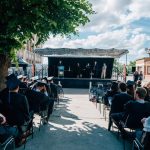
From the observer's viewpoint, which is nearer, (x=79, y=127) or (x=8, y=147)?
(x=8, y=147)

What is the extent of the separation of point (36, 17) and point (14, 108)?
4.31 meters

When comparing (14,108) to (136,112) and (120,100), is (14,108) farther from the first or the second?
(120,100)

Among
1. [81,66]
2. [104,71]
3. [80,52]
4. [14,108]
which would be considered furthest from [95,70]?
[14,108]

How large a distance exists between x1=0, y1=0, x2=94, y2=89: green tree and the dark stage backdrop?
2535 cm

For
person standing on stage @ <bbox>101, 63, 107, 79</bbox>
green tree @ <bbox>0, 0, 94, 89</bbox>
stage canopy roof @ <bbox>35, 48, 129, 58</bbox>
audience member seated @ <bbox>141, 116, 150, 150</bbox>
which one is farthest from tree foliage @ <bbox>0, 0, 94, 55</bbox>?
person standing on stage @ <bbox>101, 63, 107, 79</bbox>

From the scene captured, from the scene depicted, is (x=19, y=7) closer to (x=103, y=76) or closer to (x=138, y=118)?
(x=138, y=118)

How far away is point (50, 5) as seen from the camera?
414 inches

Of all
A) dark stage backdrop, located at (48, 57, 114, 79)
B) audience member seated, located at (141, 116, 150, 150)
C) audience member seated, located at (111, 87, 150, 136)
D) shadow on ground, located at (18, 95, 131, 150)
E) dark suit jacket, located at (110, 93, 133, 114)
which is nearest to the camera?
audience member seated, located at (141, 116, 150, 150)

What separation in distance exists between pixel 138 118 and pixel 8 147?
301 cm

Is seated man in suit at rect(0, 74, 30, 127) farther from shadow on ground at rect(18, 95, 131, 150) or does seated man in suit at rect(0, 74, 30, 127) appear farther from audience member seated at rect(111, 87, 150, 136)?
audience member seated at rect(111, 87, 150, 136)

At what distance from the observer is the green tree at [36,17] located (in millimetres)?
9867

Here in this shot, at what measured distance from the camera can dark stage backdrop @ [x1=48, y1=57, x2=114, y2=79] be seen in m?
37.1

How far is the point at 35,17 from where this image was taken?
9.99 m

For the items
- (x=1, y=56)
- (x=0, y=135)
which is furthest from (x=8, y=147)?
(x=1, y=56)
